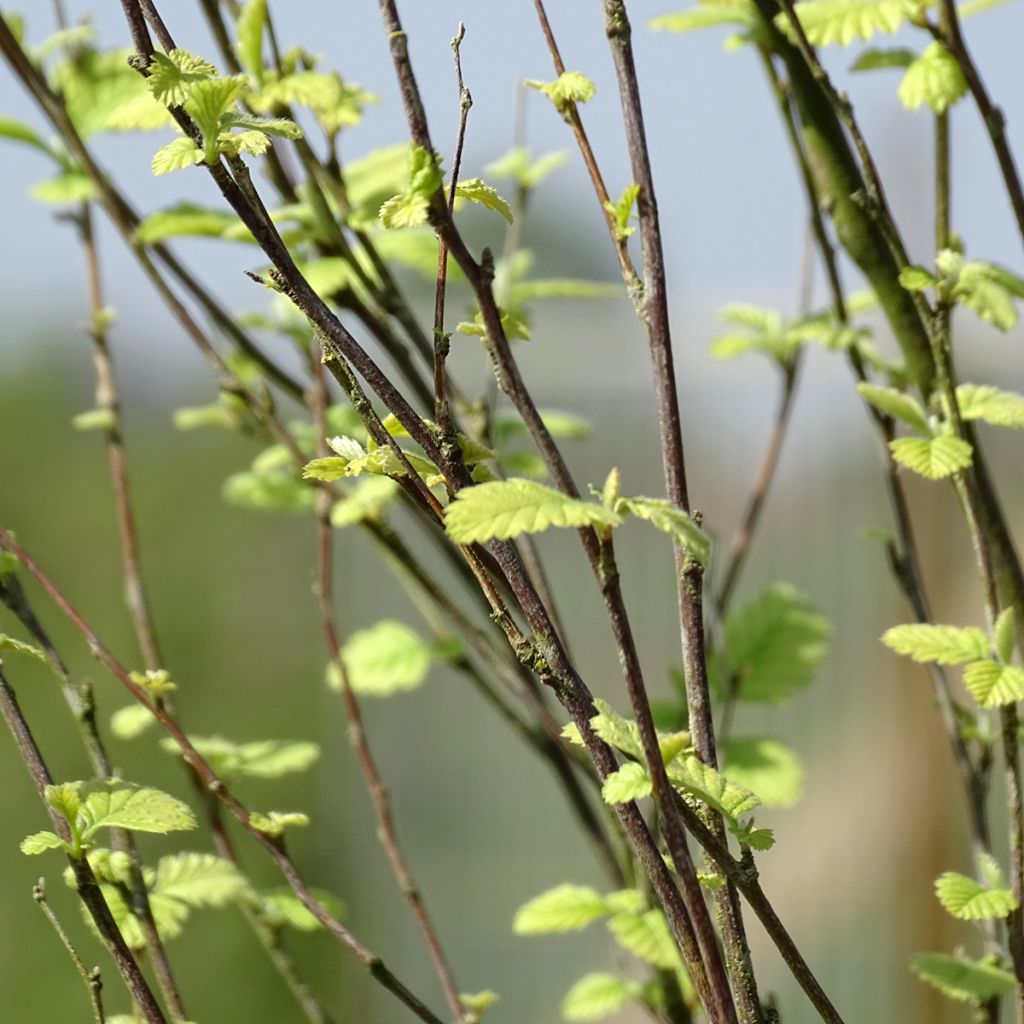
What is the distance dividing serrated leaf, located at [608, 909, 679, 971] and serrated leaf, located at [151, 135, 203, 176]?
0.51m

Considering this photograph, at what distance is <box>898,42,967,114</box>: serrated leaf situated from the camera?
2.22ft

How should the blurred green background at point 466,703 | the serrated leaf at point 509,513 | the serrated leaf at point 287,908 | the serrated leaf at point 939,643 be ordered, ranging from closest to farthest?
1. the serrated leaf at point 509,513
2. the serrated leaf at point 939,643
3. the serrated leaf at point 287,908
4. the blurred green background at point 466,703

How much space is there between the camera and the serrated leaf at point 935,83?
68 cm

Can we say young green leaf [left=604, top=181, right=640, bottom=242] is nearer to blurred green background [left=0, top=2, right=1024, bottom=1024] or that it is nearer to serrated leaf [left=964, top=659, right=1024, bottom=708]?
serrated leaf [left=964, top=659, right=1024, bottom=708]

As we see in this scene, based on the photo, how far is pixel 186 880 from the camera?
67 cm

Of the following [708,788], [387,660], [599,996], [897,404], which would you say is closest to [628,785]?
[708,788]

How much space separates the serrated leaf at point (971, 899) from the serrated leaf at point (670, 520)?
0.88 ft

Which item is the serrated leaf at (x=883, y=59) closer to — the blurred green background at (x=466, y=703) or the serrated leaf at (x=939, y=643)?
the serrated leaf at (x=939, y=643)

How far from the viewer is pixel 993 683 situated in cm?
58

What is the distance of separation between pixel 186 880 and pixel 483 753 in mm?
3913

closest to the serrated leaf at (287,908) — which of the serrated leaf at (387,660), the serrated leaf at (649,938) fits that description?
the serrated leaf at (649,938)

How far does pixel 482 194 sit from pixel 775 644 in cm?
61

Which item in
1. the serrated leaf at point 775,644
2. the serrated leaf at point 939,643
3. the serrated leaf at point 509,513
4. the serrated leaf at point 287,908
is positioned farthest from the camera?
the serrated leaf at point 775,644

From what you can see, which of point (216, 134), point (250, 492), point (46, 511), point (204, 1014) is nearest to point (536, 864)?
point (204, 1014)
